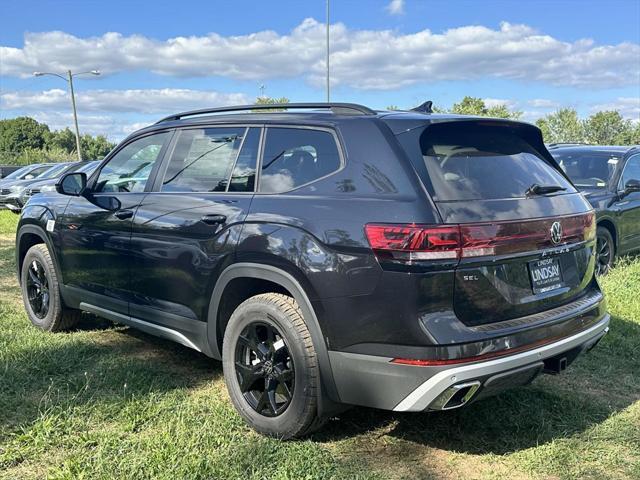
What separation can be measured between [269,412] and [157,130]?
2.21 m

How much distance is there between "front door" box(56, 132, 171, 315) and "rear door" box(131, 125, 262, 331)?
0.17m

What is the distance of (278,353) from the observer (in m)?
3.23

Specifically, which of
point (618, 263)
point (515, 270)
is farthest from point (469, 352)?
point (618, 263)

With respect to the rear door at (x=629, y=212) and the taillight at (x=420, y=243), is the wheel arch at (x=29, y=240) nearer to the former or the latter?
the taillight at (x=420, y=243)

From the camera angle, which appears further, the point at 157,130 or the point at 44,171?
the point at 44,171

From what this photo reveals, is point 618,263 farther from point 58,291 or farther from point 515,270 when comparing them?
point 58,291

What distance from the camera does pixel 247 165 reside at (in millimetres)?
3609

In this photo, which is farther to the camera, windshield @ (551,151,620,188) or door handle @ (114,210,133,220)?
windshield @ (551,151,620,188)

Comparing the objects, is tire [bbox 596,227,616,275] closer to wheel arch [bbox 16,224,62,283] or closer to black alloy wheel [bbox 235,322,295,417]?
black alloy wheel [bbox 235,322,295,417]

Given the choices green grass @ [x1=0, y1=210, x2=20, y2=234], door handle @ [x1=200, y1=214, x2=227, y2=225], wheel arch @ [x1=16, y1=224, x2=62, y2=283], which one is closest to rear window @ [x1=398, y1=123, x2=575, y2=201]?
door handle @ [x1=200, y1=214, x2=227, y2=225]

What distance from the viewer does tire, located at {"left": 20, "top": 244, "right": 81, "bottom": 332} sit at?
16.7ft

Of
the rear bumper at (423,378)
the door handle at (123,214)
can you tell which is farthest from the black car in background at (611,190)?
the door handle at (123,214)

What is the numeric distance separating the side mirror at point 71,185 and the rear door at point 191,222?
949mm

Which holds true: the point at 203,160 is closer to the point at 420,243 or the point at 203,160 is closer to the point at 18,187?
the point at 420,243
